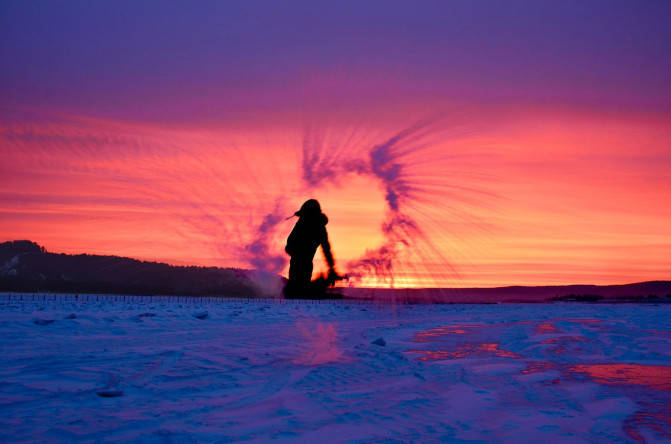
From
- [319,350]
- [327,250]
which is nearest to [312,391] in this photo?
[319,350]

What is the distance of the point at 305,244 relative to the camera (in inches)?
2950

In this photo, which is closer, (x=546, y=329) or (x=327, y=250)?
(x=546, y=329)

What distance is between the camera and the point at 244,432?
278 inches

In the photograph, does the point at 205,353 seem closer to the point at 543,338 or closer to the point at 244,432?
the point at 244,432

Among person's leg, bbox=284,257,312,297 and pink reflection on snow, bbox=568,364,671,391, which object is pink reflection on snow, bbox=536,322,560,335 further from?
person's leg, bbox=284,257,312,297

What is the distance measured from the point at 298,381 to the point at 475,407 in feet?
11.6

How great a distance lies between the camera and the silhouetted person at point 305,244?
7500 centimetres

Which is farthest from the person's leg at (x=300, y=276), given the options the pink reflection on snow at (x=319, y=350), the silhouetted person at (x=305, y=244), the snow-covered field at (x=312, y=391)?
the snow-covered field at (x=312, y=391)

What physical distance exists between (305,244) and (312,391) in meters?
65.1

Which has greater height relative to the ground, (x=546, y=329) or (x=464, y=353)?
(x=546, y=329)

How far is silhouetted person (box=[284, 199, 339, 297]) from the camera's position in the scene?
7500cm

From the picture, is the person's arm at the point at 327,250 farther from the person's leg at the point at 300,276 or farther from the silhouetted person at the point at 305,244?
the person's leg at the point at 300,276

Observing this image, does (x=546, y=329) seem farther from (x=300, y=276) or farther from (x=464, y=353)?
(x=300, y=276)

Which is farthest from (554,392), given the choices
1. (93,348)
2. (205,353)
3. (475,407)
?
(93,348)
